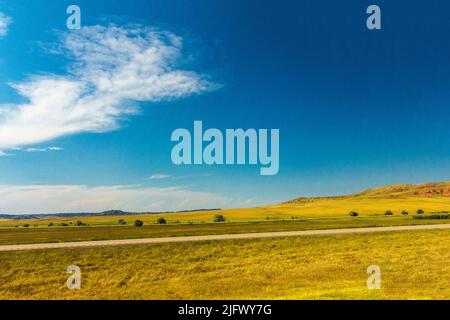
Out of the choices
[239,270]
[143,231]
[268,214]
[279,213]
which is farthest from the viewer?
[279,213]

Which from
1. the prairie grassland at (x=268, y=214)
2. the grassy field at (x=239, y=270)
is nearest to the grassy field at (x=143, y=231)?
the grassy field at (x=239, y=270)

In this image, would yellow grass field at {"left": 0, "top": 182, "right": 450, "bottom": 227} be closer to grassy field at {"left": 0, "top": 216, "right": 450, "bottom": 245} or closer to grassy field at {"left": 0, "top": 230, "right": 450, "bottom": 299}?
→ grassy field at {"left": 0, "top": 216, "right": 450, "bottom": 245}

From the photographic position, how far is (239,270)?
83.6ft

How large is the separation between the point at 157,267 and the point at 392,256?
17.1 meters

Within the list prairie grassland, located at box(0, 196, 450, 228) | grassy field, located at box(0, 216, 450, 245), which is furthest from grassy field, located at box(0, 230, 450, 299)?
prairie grassland, located at box(0, 196, 450, 228)

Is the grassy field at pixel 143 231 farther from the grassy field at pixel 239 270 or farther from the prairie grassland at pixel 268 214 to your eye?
the prairie grassland at pixel 268 214

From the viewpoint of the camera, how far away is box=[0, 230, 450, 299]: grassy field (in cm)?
2072

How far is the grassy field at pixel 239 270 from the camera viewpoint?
20.7 metres

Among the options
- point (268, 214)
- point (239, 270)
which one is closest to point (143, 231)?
point (239, 270)

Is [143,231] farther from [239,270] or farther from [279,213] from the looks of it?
[279,213]

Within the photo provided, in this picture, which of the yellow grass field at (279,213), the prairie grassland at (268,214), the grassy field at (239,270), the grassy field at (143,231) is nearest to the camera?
the grassy field at (239,270)

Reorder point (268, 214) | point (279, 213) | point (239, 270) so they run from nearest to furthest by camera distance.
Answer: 1. point (239, 270)
2. point (268, 214)
3. point (279, 213)
